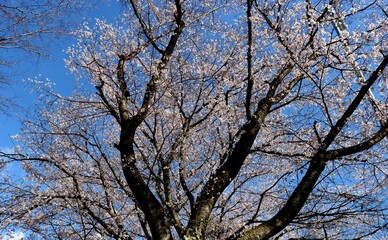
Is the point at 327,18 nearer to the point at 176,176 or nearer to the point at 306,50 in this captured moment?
the point at 306,50

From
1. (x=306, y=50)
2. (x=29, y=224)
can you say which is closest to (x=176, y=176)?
(x=29, y=224)

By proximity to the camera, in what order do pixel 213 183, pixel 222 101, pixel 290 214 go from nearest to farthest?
pixel 290 214 < pixel 213 183 < pixel 222 101

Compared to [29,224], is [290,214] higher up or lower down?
lower down

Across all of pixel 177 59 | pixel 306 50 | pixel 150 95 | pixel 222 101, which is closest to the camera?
pixel 150 95

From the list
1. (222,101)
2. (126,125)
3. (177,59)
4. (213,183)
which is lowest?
(213,183)

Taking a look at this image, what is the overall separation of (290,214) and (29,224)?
18.2ft

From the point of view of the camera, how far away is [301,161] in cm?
625

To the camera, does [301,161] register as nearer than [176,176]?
Yes

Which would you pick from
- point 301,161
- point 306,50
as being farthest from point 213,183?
point 306,50

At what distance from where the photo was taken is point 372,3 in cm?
617

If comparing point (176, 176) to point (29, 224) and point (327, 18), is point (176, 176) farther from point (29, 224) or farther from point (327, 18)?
point (327, 18)

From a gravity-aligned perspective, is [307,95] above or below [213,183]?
above

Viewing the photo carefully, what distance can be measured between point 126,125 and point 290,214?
2831 millimetres

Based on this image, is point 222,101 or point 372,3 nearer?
point 372,3
